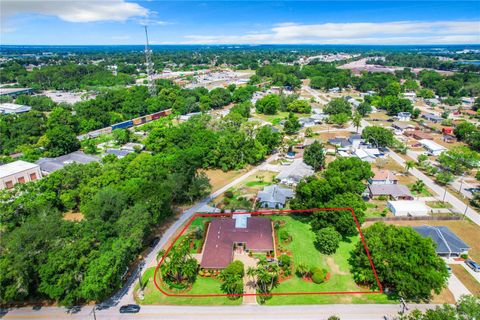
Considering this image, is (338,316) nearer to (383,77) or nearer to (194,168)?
(194,168)

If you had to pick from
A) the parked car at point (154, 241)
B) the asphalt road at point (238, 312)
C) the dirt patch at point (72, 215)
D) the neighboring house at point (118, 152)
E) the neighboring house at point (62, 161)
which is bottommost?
the asphalt road at point (238, 312)

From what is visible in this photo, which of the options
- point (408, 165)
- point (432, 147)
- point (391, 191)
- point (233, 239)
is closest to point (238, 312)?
point (233, 239)

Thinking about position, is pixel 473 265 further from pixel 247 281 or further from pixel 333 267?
pixel 247 281

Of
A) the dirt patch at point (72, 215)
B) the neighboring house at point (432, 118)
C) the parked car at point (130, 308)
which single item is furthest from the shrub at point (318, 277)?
the neighboring house at point (432, 118)

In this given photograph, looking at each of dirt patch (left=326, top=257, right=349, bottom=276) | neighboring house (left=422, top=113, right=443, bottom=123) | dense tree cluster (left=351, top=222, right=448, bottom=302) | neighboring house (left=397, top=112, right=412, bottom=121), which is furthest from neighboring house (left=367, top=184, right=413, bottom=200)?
neighboring house (left=422, top=113, right=443, bottom=123)

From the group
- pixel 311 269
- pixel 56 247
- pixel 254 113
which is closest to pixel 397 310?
pixel 311 269

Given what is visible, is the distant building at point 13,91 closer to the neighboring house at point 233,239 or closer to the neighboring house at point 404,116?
the neighboring house at point 233,239

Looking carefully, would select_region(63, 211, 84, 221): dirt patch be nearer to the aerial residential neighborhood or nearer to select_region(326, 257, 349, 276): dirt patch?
the aerial residential neighborhood
